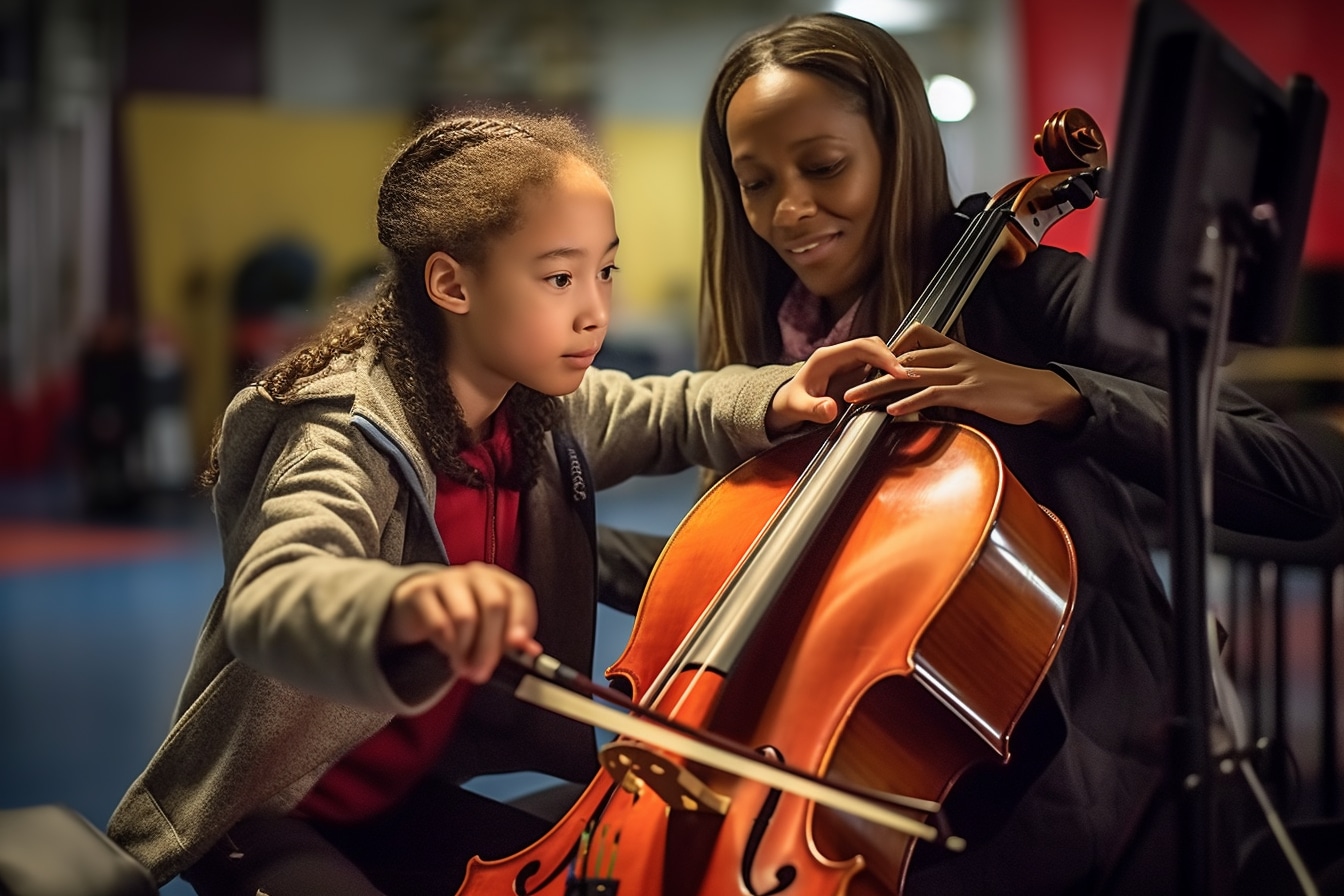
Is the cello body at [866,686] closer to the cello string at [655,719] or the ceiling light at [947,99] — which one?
the cello string at [655,719]

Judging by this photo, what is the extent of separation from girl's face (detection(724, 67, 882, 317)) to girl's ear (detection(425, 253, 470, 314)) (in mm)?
234

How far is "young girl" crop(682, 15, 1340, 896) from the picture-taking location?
37.4 inches

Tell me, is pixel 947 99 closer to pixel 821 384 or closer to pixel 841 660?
pixel 821 384

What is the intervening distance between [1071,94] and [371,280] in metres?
0.99

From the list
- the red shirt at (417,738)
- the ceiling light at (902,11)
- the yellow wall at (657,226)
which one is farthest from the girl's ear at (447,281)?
the ceiling light at (902,11)

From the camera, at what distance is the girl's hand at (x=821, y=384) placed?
38.0 inches

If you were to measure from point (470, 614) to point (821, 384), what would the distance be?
41 cm

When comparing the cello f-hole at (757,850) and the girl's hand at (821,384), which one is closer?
the cello f-hole at (757,850)

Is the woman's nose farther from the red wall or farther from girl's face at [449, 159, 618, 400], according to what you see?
the red wall

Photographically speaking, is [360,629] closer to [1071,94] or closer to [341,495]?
[341,495]

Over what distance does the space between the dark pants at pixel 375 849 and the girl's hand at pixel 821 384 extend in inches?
14.5

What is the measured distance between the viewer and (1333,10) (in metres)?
1.82

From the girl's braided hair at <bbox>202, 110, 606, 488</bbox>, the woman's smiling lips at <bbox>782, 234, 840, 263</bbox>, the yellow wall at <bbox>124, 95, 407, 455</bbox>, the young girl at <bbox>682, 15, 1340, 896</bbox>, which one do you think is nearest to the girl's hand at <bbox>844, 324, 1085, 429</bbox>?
the young girl at <bbox>682, 15, 1340, 896</bbox>

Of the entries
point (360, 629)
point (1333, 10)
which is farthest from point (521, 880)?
point (1333, 10)
